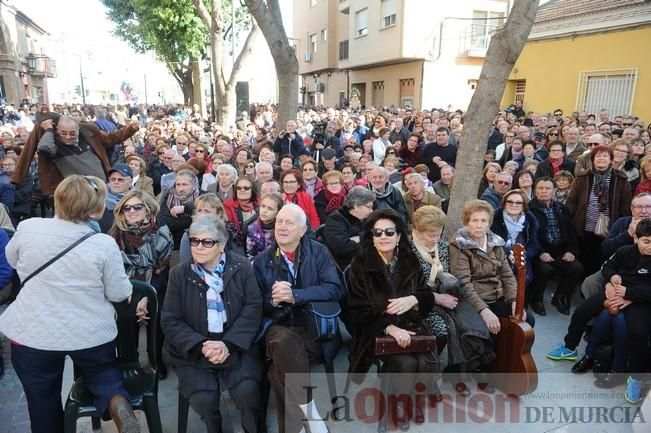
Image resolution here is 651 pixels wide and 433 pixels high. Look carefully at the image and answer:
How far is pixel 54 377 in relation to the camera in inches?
98.0

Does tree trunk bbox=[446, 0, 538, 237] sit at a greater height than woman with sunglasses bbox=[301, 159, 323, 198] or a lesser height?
greater

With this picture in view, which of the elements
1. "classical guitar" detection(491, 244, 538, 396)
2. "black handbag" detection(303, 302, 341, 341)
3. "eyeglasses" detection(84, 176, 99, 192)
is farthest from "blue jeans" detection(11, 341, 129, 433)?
"classical guitar" detection(491, 244, 538, 396)

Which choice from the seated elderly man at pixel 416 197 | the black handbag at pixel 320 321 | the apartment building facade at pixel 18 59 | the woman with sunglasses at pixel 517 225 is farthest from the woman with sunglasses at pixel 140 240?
the apartment building facade at pixel 18 59

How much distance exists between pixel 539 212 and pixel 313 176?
8.96ft

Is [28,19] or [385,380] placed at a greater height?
[28,19]

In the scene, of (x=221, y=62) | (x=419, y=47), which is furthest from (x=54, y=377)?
(x=419, y=47)

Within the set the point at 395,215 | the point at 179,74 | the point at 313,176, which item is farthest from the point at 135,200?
the point at 179,74

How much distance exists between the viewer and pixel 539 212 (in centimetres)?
488

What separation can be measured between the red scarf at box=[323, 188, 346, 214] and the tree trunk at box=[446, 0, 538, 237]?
52.1 inches

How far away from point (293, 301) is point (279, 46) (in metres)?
6.56

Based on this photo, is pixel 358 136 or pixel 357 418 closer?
pixel 357 418

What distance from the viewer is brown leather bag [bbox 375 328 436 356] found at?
9.68 feet

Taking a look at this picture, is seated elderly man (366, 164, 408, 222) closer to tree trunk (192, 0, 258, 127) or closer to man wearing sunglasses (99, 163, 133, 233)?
man wearing sunglasses (99, 163, 133, 233)

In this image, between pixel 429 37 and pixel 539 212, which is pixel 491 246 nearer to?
pixel 539 212
